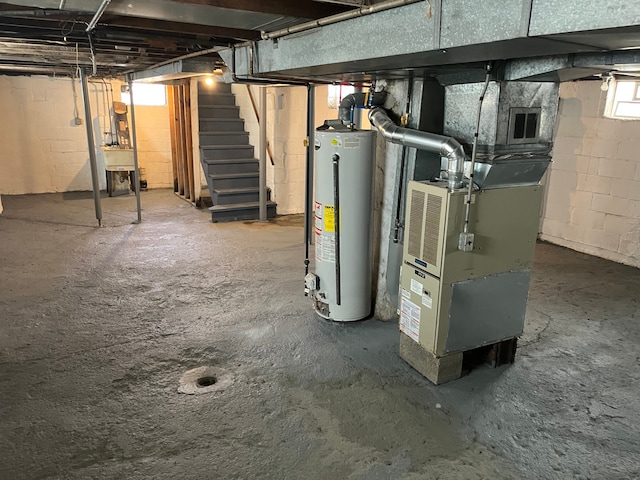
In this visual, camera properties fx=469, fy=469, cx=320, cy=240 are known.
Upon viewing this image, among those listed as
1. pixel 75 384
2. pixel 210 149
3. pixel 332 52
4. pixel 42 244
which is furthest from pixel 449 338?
pixel 210 149

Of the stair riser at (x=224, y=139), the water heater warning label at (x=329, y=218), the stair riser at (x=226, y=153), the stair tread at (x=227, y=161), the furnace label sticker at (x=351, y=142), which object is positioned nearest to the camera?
the furnace label sticker at (x=351, y=142)

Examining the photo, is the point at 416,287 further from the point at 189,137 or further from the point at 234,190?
the point at 189,137

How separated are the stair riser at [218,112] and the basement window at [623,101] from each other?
5.09 metres

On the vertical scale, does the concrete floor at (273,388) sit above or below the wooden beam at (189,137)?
below

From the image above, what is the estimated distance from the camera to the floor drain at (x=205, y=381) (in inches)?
106

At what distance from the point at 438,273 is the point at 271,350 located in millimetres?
1216

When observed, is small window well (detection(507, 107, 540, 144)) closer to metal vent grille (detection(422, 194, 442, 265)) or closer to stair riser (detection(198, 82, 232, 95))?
metal vent grille (detection(422, 194, 442, 265))

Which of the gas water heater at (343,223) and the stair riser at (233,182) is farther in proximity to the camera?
the stair riser at (233,182)

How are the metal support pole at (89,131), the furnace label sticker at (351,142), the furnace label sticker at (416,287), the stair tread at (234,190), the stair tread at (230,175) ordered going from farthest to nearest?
the stair tread at (230,175), the stair tread at (234,190), the metal support pole at (89,131), the furnace label sticker at (351,142), the furnace label sticker at (416,287)

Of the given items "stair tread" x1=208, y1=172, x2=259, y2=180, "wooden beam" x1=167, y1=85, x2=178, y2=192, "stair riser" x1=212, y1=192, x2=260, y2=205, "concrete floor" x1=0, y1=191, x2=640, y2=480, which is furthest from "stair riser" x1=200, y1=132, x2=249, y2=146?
"concrete floor" x1=0, y1=191, x2=640, y2=480

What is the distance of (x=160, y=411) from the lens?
8.00 ft

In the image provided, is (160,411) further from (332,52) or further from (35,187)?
(35,187)

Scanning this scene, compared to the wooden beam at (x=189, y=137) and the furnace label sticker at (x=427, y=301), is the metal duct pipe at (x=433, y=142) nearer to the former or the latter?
the furnace label sticker at (x=427, y=301)

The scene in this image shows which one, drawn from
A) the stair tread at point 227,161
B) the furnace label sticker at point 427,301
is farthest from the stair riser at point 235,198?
the furnace label sticker at point 427,301
